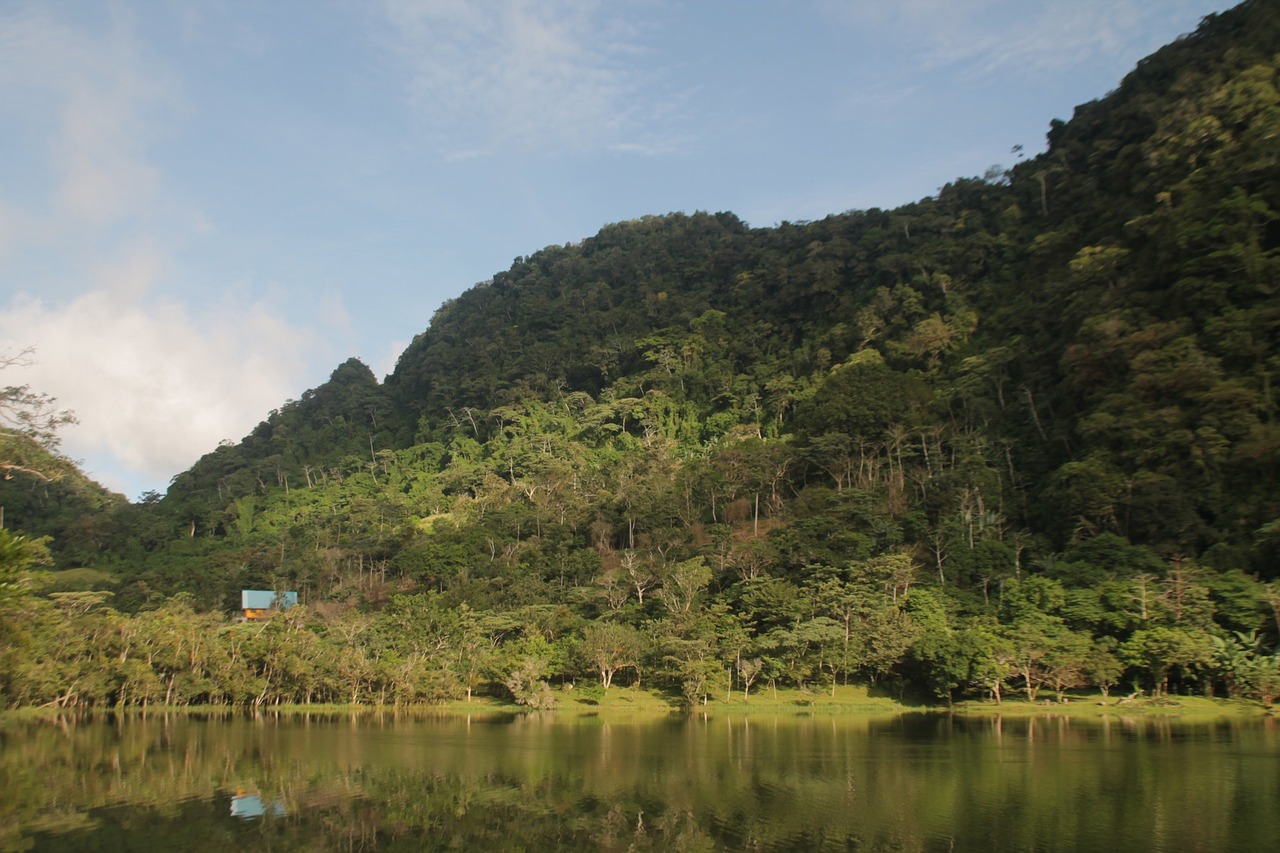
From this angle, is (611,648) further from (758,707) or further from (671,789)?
(671,789)

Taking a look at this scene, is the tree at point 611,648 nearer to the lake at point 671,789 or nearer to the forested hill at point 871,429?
the forested hill at point 871,429

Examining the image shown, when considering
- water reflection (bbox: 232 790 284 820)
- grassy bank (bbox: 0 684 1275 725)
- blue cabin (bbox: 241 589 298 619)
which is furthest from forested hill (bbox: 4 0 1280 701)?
water reflection (bbox: 232 790 284 820)

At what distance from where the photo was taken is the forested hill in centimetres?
4475

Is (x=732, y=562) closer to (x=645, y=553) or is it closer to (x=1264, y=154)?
(x=645, y=553)

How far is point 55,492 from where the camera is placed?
292 feet

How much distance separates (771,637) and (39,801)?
29283 millimetres

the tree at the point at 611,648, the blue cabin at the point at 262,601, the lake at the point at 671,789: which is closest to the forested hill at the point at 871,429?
the blue cabin at the point at 262,601

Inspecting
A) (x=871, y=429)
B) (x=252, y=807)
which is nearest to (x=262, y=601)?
(x=252, y=807)

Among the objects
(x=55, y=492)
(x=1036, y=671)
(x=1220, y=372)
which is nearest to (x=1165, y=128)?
(x=1220, y=372)

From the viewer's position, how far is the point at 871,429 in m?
59.3

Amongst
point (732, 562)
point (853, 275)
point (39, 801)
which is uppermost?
point (853, 275)

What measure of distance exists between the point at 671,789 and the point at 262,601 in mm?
48815

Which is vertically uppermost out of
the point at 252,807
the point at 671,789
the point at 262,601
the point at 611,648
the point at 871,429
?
the point at 871,429

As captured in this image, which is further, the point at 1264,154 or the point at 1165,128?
the point at 1165,128
